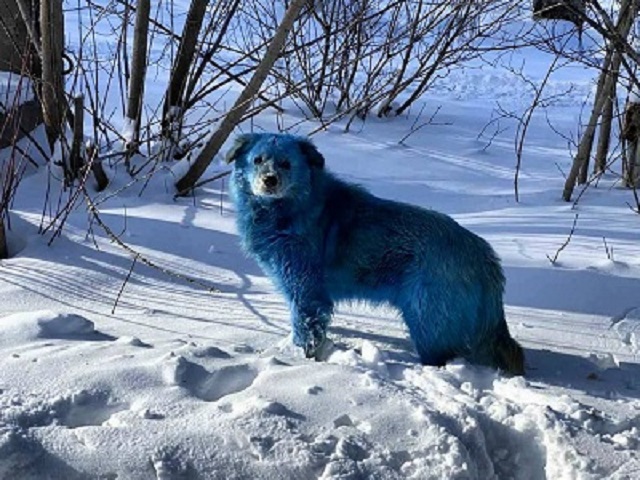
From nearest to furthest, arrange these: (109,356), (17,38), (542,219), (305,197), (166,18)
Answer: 1. (109,356)
2. (305,197)
3. (542,219)
4. (17,38)
5. (166,18)

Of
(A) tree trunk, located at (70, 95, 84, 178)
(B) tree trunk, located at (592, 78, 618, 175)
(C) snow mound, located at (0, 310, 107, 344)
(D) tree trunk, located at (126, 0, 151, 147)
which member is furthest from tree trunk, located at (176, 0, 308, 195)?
(B) tree trunk, located at (592, 78, 618, 175)

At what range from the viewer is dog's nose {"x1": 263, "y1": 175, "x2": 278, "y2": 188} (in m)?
3.26

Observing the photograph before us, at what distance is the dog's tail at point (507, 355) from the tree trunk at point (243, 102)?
7.00 ft

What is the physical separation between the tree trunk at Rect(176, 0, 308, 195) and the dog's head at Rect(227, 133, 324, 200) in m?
1.44

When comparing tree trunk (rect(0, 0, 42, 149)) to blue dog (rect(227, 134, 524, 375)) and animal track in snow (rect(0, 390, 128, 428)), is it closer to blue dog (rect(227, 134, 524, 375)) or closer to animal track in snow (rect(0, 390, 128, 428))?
blue dog (rect(227, 134, 524, 375))

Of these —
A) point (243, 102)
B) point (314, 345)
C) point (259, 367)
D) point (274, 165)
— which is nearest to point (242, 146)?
point (274, 165)

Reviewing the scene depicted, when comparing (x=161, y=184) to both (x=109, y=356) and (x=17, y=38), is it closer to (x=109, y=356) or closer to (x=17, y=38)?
(x=17, y=38)

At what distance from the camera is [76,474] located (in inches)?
86.4

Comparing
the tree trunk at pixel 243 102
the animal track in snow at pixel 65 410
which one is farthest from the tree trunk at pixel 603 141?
the animal track in snow at pixel 65 410

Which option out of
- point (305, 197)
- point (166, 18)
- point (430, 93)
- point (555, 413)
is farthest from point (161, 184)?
point (166, 18)

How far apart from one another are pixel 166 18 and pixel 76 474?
1346 cm

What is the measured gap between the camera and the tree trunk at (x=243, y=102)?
4.78m

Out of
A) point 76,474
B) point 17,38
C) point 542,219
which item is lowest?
point 76,474

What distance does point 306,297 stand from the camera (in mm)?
3428
